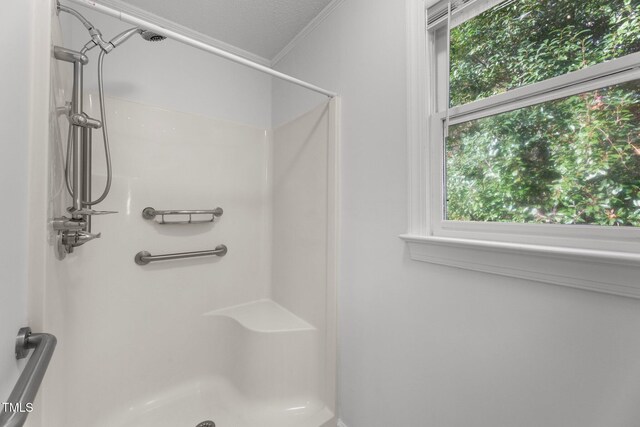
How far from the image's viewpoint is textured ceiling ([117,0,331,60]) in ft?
4.50

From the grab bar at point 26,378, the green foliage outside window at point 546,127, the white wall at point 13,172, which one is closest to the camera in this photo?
the grab bar at point 26,378

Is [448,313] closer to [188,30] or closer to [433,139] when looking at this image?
[433,139]

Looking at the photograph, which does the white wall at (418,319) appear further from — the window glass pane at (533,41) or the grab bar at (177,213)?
the grab bar at (177,213)

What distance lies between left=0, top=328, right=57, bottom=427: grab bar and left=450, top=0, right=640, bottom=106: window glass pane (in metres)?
1.28

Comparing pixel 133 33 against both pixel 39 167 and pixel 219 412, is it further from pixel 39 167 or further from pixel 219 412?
pixel 219 412

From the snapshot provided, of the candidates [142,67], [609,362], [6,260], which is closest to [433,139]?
[609,362]

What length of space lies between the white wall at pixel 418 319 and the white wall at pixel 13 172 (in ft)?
3.45

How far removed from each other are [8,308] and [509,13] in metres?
1.49

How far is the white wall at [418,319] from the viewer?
60 centimetres

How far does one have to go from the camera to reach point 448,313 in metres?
0.86

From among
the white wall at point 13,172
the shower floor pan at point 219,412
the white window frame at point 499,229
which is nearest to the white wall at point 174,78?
the white wall at point 13,172

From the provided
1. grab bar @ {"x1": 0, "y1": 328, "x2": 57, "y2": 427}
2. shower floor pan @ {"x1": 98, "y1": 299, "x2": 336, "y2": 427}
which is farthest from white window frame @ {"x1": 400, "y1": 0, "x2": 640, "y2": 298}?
grab bar @ {"x1": 0, "y1": 328, "x2": 57, "y2": 427}

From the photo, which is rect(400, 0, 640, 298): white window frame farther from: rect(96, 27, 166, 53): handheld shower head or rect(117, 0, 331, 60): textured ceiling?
rect(96, 27, 166, 53): handheld shower head

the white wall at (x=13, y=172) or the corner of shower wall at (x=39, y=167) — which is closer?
the white wall at (x=13, y=172)
